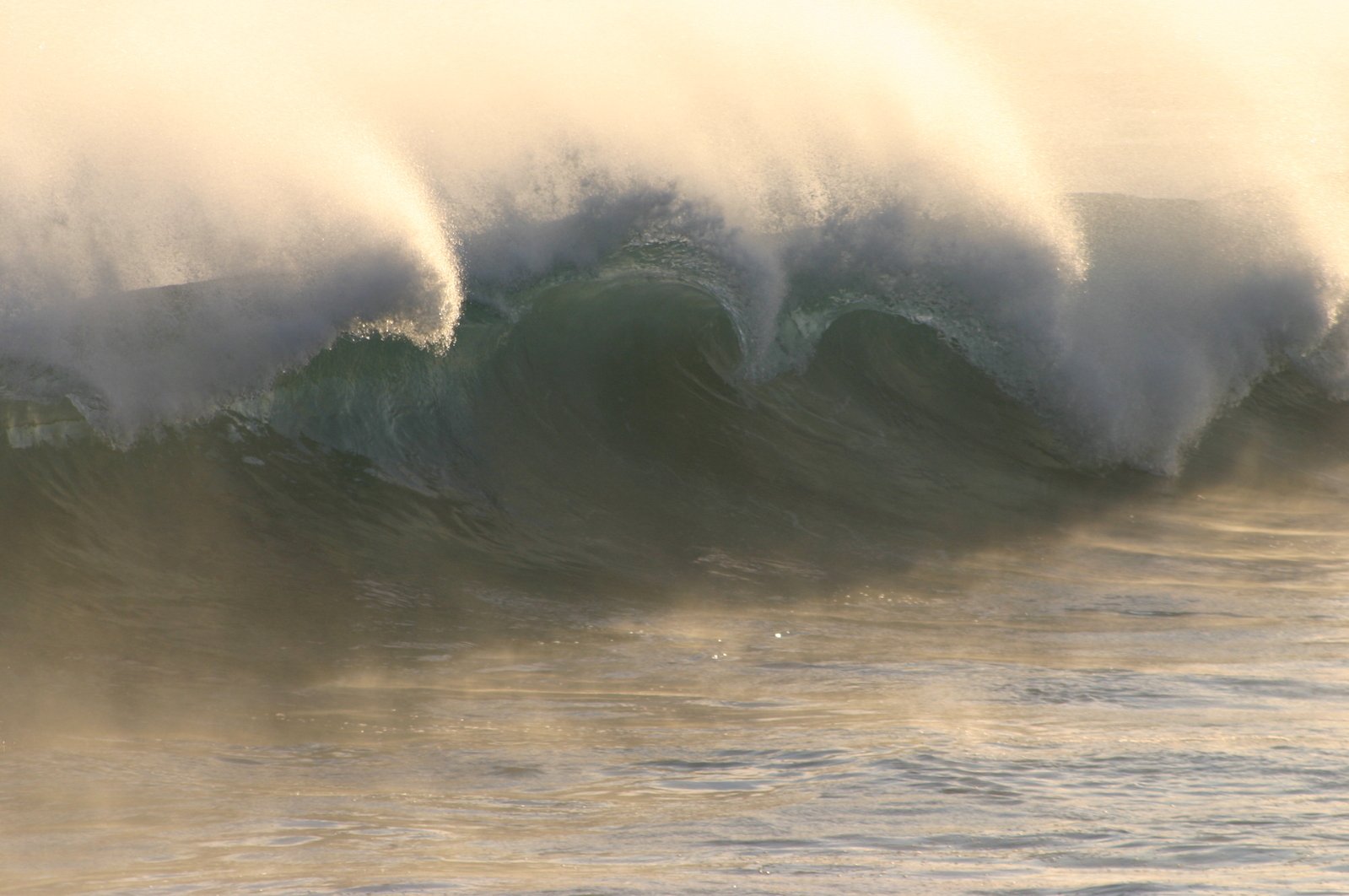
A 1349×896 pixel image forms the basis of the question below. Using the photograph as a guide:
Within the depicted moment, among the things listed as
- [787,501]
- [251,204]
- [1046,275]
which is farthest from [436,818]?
[1046,275]

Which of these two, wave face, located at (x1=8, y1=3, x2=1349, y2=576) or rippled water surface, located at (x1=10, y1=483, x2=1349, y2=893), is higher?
wave face, located at (x1=8, y1=3, x2=1349, y2=576)

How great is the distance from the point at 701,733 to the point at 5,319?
411cm

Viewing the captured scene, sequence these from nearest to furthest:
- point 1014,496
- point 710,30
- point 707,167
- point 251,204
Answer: point 251,204, point 1014,496, point 707,167, point 710,30

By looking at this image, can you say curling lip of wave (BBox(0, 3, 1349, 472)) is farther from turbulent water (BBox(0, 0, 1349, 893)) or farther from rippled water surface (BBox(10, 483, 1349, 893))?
rippled water surface (BBox(10, 483, 1349, 893))

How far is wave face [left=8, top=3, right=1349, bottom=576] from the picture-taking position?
6.78 m

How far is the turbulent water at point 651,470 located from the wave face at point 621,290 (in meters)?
0.03

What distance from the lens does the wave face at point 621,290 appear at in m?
6.78

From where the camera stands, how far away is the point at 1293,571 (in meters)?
6.54

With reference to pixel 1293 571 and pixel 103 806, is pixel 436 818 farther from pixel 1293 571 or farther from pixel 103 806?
pixel 1293 571

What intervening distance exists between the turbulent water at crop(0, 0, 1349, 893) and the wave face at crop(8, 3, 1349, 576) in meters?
0.03

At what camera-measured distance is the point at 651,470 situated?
7.37 meters

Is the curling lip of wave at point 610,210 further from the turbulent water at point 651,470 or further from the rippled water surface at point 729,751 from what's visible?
the rippled water surface at point 729,751

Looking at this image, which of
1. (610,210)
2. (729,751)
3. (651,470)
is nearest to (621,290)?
(610,210)

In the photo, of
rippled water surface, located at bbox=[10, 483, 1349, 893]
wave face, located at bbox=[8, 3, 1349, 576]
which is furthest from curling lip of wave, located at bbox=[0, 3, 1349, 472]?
rippled water surface, located at bbox=[10, 483, 1349, 893]
